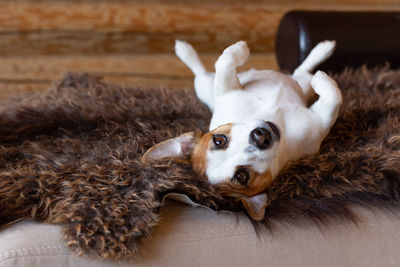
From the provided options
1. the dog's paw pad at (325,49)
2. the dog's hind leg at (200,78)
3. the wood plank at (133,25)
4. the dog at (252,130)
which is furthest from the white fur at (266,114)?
the wood plank at (133,25)

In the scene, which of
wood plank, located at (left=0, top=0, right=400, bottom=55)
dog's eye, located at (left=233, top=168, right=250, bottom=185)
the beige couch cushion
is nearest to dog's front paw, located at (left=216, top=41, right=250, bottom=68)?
dog's eye, located at (left=233, top=168, right=250, bottom=185)

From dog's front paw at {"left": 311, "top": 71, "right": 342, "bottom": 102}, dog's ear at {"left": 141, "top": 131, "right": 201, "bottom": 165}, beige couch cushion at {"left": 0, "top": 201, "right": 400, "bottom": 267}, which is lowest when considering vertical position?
beige couch cushion at {"left": 0, "top": 201, "right": 400, "bottom": 267}

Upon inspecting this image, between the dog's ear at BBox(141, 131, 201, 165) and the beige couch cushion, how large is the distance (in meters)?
0.15

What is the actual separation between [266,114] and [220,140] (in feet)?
0.68

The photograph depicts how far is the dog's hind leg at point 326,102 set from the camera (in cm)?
146

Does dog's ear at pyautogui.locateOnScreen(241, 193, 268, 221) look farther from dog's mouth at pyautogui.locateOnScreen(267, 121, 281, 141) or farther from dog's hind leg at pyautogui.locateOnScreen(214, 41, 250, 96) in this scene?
dog's hind leg at pyautogui.locateOnScreen(214, 41, 250, 96)

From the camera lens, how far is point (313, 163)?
1.35m

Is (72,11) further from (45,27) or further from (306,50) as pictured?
(306,50)

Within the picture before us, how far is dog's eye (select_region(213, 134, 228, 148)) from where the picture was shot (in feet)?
4.43

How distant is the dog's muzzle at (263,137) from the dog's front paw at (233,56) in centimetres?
31

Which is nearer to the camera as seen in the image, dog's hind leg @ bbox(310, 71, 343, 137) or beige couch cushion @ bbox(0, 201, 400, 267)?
beige couch cushion @ bbox(0, 201, 400, 267)

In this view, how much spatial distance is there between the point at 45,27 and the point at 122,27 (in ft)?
1.57

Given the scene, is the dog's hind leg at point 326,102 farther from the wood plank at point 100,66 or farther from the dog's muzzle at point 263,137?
the wood plank at point 100,66

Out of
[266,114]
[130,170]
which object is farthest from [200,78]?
[130,170]
